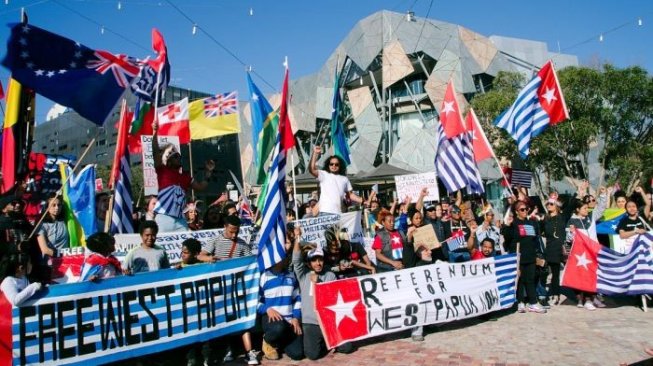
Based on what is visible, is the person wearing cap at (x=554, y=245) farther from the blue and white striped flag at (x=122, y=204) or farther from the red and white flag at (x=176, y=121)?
the red and white flag at (x=176, y=121)

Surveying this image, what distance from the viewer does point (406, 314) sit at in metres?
6.66

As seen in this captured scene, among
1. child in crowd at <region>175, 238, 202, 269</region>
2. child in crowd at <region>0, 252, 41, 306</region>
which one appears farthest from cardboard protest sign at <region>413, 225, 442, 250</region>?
child in crowd at <region>0, 252, 41, 306</region>

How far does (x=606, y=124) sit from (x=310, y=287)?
21.1m

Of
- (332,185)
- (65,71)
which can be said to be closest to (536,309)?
(332,185)

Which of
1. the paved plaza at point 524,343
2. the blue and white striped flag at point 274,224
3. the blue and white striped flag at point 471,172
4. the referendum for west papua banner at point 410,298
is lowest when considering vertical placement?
the paved plaza at point 524,343

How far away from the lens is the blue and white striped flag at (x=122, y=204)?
25.7ft

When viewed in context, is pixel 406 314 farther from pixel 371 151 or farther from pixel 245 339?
pixel 371 151

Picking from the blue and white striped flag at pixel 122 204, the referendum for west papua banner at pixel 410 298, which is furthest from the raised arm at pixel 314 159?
the blue and white striped flag at pixel 122 204

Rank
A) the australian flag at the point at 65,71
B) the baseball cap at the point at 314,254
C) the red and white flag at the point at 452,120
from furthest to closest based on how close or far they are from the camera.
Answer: the red and white flag at the point at 452,120, the australian flag at the point at 65,71, the baseball cap at the point at 314,254

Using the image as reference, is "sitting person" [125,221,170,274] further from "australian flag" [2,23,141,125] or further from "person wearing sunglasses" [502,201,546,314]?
"person wearing sunglasses" [502,201,546,314]

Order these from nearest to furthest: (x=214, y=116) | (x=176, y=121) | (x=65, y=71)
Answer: (x=65, y=71)
(x=176, y=121)
(x=214, y=116)

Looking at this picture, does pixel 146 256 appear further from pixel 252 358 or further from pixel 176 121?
pixel 176 121

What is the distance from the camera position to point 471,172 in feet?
33.4

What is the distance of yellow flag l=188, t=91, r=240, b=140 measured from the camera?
12.6 meters
